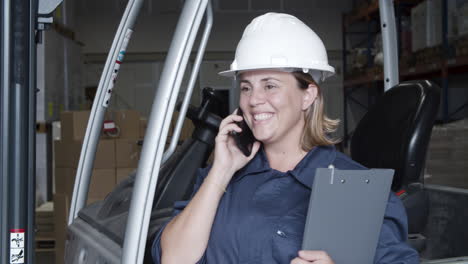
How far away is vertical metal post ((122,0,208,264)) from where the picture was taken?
58.2 inches

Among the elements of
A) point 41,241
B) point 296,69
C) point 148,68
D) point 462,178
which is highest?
point 148,68

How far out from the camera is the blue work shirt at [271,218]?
5.20ft

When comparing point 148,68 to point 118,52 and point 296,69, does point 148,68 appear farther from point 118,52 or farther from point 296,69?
point 296,69

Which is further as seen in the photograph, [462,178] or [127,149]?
[127,149]

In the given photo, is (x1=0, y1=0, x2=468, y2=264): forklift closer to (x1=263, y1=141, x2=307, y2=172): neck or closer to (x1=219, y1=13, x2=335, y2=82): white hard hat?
(x1=219, y1=13, x2=335, y2=82): white hard hat

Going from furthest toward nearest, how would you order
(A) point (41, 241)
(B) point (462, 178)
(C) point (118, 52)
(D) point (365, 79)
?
(D) point (365, 79) → (A) point (41, 241) → (B) point (462, 178) → (C) point (118, 52)

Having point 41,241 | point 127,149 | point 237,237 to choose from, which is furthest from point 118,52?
point 41,241

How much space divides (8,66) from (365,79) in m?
7.87

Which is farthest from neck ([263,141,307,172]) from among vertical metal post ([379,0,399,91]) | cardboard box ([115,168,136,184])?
cardboard box ([115,168,136,184])

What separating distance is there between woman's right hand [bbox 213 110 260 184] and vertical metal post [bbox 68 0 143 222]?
0.69m

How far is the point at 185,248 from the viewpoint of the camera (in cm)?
172

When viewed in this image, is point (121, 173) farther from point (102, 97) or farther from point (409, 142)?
point (409, 142)

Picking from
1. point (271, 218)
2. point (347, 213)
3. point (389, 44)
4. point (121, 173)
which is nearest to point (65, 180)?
point (121, 173)

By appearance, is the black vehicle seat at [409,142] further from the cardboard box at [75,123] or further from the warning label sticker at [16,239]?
the cardboard box at [75,123]
